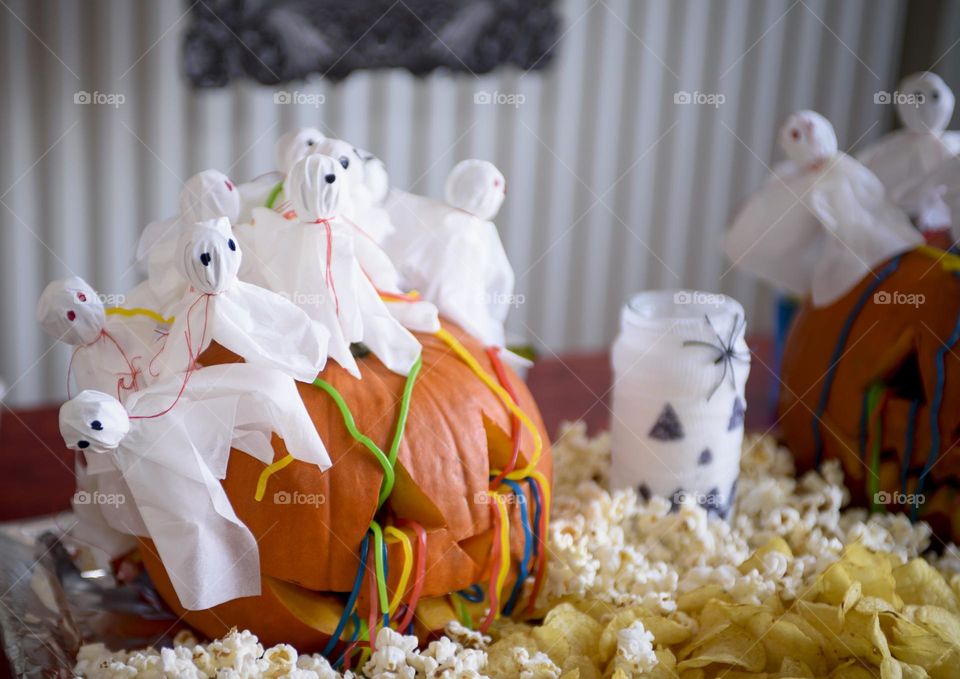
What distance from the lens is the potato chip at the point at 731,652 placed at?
791 millimetres

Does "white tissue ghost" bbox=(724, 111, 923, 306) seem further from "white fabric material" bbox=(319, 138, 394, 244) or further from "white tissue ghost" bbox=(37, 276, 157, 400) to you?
"white tissue ghost" bbox=(37, 276, 157, 400)

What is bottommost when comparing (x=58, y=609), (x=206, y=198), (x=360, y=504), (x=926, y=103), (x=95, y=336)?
(x=58, y=609)

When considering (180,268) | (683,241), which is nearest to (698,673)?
(180,268)

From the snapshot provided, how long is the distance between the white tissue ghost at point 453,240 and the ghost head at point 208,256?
0.24 metres

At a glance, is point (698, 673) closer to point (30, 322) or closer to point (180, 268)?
point (180, 268)

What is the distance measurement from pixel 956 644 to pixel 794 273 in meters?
0.49

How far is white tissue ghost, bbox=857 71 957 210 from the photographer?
1.09 m

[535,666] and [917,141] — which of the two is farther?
[917,141]

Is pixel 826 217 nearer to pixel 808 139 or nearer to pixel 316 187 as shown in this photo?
pixel 808 139

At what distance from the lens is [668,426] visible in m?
1.00

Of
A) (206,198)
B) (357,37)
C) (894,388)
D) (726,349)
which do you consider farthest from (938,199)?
(357,37)

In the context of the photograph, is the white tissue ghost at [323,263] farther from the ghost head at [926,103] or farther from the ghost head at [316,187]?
the ghost head at [926,103]

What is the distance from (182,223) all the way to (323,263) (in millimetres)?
155

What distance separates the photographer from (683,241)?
266 centimetres
